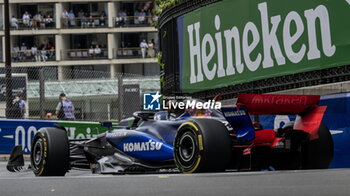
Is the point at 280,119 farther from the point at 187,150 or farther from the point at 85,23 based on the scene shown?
the point at 85,23

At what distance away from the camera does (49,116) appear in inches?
801

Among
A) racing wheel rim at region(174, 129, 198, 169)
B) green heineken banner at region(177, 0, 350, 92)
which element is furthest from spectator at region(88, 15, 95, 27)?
racing wheel rim at region(174, 129, 198, 169)

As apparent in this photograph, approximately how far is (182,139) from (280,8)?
4.58 m

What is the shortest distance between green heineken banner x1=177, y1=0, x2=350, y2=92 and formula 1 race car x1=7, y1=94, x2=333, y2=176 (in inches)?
91.7

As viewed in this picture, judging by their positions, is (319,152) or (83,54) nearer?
(319,152)

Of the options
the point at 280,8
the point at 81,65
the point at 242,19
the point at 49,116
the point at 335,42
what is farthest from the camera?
the point at 81,65

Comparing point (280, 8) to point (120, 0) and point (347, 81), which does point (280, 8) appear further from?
point (120, 0)

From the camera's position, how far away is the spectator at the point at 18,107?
A: 19.1 metres

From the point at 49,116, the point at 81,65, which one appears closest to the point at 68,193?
the point at 49,116

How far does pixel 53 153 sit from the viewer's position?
9281 mm

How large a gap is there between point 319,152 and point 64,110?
12.5 meters

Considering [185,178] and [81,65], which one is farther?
[81,65]

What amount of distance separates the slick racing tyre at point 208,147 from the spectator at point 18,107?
12084 mm

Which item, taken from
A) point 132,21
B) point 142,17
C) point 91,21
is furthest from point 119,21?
point 91,21
